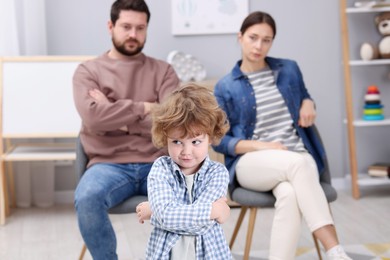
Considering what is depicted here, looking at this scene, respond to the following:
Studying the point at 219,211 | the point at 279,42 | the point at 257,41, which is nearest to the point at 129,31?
the point at 257,41

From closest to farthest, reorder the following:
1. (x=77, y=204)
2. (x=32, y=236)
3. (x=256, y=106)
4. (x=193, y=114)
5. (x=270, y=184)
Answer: (x=193, y=114), (x=77, y=204), (x=270, y=184), (x=256, y=106), (x=32, y=236)

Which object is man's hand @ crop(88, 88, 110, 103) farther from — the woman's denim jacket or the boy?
the boy

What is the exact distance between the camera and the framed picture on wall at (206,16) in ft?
A: 12.7

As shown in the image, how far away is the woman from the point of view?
90.7 inches

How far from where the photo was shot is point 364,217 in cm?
343

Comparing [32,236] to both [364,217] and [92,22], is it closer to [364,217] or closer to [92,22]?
[92,22]

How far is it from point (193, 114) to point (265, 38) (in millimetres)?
1111

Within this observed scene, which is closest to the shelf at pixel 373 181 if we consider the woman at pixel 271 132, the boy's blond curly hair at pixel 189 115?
the woman at pixel 271 132

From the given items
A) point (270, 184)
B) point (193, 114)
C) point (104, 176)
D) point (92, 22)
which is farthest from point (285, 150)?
point (92, 22)

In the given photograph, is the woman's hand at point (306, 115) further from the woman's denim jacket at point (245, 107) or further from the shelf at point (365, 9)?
the shelf at point (365, 9)

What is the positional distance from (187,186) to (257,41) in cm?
111

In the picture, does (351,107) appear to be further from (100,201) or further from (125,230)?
A: (100,201)

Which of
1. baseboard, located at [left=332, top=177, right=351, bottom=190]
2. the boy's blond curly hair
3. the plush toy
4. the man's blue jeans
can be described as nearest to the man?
the man's blue jeans

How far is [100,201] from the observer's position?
2199 mm
